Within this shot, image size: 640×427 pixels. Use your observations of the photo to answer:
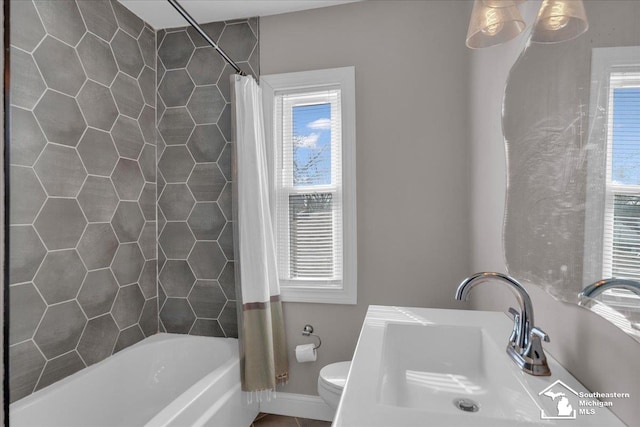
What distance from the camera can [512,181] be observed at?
130 cm

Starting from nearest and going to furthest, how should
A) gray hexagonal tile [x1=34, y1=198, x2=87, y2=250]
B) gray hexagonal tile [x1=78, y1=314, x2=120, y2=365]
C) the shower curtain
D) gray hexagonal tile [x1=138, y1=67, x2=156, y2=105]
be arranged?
gray hexagonal tile [x1=34, y1=198, x2=87, y2=250]
gray hexagonal tile [x1=78, y1=314, x2=120, y2=365]
the shower curtain
gray hexagonal tile [x1=138, y1=67, x2=156, y2=105]

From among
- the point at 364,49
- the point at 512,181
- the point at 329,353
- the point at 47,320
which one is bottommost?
the point at 329,353

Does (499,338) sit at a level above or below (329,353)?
above

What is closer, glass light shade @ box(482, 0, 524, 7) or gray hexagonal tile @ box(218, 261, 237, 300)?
glass light shade @ box(482, 0, 524, 7)

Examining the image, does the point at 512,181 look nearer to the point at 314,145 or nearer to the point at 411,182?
the point at 411,182

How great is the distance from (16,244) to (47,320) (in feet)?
1.38

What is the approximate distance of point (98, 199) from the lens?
2051mm

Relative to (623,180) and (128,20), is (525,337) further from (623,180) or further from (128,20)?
(128,20)

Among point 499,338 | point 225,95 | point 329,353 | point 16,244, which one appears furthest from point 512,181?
point 16,244

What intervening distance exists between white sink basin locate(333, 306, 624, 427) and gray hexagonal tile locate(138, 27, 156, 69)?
2.32m

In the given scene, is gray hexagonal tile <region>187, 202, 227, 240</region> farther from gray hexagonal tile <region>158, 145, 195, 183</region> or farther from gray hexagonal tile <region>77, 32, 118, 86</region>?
gray hexagonal tile <region>77, 32, 118, 86</region>

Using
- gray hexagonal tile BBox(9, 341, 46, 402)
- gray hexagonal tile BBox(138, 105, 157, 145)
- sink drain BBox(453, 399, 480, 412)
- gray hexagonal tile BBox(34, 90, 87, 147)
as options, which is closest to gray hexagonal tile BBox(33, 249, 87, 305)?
gray hexagonal tile BBox(9, 341, 46, 402)

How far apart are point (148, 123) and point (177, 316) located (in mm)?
1406

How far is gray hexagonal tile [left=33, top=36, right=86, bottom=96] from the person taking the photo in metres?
1.73
